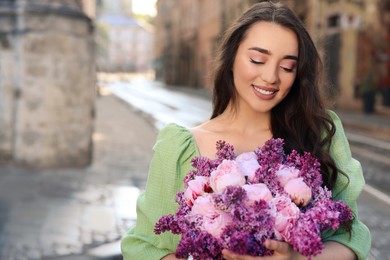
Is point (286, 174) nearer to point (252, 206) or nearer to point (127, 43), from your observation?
point (252, 206)

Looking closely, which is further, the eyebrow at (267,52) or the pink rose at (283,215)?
the eyebrow at (267,52)

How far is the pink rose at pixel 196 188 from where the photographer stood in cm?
168

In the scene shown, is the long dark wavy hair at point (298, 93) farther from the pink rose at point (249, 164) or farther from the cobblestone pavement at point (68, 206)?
the cobblestone pavement at point (68, 206)

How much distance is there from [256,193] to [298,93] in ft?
1.79

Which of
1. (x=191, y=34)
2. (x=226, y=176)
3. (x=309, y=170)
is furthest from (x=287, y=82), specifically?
(x=191, y=34)

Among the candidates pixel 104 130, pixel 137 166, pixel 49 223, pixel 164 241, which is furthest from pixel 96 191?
pixel 104 130

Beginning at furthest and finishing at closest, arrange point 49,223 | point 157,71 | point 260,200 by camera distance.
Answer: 1. point 157,71
2. point 49,223
3. point 260,200

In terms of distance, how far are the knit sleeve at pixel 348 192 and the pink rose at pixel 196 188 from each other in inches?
16.7

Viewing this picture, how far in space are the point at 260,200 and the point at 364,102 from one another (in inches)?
790

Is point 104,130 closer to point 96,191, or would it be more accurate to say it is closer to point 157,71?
point 96,191

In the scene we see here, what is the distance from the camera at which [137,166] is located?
949 cm

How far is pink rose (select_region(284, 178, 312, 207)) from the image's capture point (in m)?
1.63

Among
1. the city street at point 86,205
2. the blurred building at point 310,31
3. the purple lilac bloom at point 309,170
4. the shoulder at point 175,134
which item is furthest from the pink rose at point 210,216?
the city street at point 86,205

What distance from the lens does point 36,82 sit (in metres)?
8.64
